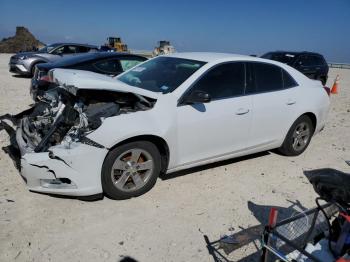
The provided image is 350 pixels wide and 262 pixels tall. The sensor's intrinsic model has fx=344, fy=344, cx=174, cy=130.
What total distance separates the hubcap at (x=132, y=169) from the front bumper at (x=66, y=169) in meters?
0.23

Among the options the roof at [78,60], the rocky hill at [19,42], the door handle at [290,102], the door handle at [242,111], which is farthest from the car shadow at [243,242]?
the rocky hill at [19,42]

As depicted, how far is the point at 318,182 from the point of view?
2.43m

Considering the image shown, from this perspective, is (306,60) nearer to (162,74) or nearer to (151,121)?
(162,74)

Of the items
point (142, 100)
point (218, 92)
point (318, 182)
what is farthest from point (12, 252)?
point (218, 92)

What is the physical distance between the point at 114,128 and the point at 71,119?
22.5 inches

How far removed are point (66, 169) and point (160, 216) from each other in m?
1.11

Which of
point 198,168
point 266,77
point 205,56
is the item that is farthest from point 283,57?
point 198,168

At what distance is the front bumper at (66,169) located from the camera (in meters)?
3.49

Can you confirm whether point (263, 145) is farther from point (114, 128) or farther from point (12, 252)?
point (12, 252)

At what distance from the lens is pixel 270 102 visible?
16.3 ft

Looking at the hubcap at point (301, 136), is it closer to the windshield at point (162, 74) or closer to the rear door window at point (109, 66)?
the windshield at point (162, 74)

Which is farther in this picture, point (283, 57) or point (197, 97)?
point (283, 57)

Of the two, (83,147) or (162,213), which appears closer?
(83,147)

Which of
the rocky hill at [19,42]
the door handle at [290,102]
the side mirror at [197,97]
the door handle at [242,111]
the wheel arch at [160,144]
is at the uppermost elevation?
the side mirror at [197,97]
